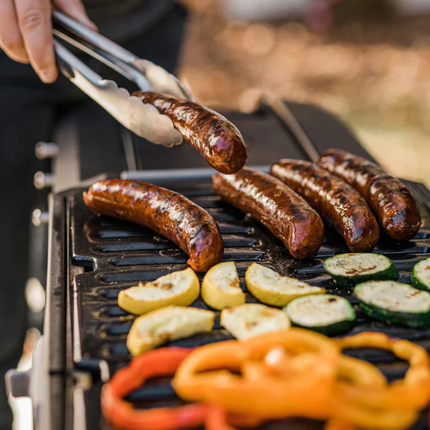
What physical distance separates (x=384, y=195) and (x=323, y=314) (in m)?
0.82

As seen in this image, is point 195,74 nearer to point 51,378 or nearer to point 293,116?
point 293,116

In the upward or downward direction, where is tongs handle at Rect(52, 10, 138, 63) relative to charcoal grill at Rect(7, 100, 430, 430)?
upward

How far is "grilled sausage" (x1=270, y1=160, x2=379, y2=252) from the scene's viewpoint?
2281 mm

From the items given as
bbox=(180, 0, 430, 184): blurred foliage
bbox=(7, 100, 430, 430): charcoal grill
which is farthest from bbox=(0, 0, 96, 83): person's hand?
bbox=(180, 0, 430, 184): blurred foliage

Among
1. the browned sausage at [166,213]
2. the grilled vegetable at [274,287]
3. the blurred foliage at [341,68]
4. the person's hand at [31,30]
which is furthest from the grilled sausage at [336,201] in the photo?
the blurred foliage at [341,68]

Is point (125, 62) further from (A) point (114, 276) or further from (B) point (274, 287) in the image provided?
(B) point (274, 287)

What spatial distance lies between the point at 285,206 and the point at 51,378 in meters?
1.13

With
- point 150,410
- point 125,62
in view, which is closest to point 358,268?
point 150,410

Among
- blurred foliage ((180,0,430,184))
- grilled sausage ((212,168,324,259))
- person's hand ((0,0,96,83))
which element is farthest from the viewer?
blurred foliage ((180,0,430,184))

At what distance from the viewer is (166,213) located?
7.54 feet

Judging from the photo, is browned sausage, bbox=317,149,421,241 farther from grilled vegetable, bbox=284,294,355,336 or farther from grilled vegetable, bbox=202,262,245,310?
grilled vegetable, bbox=202,262,245,310

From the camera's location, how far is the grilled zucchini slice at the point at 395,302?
183 cm

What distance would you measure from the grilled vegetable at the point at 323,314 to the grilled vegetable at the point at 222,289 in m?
0.18

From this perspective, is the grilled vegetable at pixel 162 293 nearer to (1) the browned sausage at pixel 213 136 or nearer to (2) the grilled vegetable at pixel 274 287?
(2) the grilled vegetable at pixel 274 287
